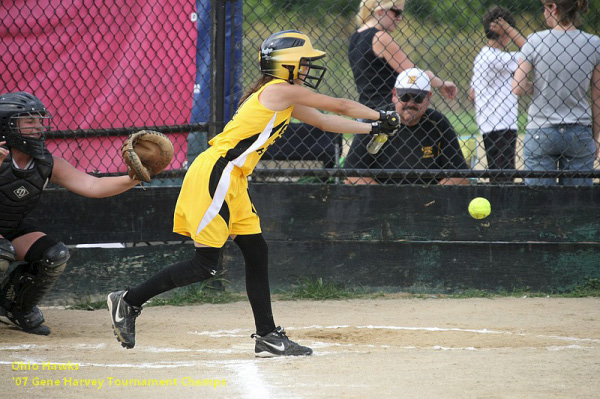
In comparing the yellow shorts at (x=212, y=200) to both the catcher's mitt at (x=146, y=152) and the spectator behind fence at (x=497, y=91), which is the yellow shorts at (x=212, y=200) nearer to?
the catcher's mitt at (x=146, y=152)

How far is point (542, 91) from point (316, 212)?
6.19 feet

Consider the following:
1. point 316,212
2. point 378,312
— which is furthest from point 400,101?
point 378,312

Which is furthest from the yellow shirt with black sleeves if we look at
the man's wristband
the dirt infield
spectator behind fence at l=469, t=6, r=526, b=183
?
spectator behind fence at l=469, t=6, r=526, b=183

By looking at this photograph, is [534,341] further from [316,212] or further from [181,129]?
[181,129]

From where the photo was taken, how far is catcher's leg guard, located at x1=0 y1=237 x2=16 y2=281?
4629mm

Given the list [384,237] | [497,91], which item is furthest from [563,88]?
[384,237]

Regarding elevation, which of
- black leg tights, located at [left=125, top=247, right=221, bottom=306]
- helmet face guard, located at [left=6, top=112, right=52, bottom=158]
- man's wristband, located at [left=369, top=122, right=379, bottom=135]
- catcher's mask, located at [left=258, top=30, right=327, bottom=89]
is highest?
catcher's mask, located at [left=258, top=30, right=327, bottom=89]

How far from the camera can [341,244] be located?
19.7 feet

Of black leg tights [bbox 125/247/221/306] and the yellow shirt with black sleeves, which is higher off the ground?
the yellow shirt with black sleeves

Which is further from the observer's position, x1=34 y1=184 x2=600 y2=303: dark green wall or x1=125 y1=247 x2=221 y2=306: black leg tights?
x1=34 y1=184 x2=600 y2=303: dark green wall

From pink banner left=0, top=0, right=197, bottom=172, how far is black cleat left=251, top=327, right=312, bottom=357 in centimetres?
228

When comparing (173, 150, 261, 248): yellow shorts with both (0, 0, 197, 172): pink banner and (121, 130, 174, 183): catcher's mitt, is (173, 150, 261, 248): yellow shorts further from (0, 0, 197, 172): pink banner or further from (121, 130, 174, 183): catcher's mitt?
(0, 0, 197, 172): pink banner

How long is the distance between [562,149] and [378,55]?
1.51 m

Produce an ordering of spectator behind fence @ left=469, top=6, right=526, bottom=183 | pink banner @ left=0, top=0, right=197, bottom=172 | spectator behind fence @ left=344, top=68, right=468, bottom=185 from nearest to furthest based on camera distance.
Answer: pink banner @ left=0, top=0, right=197, bottom=172 < spectator behind fence @ left=344, top=68, right=468, bottom=185 < spectator behind fence @ left=469, top=6, right=526, bottom=183
